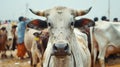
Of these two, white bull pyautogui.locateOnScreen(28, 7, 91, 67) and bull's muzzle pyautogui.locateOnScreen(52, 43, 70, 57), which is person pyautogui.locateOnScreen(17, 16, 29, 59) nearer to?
white bull pyautogui.locateOnScreen(28, 7, 91, 67)

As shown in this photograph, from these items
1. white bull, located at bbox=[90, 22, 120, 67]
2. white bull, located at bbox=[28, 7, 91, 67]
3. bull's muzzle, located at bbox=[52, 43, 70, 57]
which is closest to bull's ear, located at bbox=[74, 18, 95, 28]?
white bull, located at bbox=[28, 7, 91, 67]

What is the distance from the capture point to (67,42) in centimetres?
498

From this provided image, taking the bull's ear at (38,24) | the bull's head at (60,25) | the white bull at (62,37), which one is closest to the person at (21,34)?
the bull's ear at (38,24)

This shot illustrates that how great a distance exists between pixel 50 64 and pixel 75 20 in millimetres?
807

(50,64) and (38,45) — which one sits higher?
(50,64)

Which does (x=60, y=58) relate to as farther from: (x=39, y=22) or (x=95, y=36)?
(x=95, y=36)

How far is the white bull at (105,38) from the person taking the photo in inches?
451

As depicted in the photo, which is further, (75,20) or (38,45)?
(38,45)

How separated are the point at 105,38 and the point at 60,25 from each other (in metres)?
6.63

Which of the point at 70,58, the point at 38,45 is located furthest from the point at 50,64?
the point at 38,45

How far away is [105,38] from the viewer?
11.6 meters

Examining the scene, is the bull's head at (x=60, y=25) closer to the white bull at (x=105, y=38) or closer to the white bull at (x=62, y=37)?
the white bull at (x=62, y=37)

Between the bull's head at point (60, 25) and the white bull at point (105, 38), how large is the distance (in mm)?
5568

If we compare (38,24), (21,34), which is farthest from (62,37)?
(21,34)
